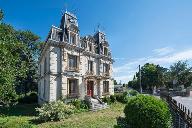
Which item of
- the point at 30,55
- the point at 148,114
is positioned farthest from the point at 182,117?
the point at 30,55

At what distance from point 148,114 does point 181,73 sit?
63.4 metres

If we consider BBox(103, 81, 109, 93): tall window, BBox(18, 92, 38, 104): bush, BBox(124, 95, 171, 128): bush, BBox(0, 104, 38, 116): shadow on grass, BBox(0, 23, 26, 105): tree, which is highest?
BBox(0, 23, 26, 105): tree

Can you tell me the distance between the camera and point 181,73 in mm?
71812

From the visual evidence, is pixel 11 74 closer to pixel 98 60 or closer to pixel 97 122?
pixel 97 122

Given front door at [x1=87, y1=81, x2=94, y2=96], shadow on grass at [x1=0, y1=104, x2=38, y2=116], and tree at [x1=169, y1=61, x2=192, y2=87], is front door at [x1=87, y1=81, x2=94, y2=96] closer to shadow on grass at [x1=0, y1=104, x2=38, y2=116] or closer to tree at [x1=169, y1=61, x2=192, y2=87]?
shadow on grass at [x1=0, y1=104, x2=38, y2=116]

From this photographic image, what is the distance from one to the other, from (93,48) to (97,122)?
56.2 ft

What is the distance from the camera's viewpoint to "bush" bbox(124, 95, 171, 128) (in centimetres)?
1291

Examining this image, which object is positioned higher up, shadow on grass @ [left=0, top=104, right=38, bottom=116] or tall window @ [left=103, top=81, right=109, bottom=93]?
tall window @ [left=103, top=81, right=109, bottom=93]

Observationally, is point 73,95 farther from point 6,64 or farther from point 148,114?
point 148,114

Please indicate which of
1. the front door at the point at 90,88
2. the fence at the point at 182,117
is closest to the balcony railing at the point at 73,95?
the front door at the point at 90,88

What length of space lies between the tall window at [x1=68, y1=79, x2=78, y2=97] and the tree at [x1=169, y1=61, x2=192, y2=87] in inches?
1969

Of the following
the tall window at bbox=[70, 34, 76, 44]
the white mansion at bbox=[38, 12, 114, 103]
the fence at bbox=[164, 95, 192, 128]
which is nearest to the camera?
the fence at bbox=[164, 95, 192, 128]

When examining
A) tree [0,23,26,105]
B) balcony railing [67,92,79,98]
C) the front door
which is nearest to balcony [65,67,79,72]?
balcony railing [67,92,79,98]

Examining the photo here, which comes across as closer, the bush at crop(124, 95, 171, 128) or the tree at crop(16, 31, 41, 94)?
the bush at crop(124, 95, 171, 128)
